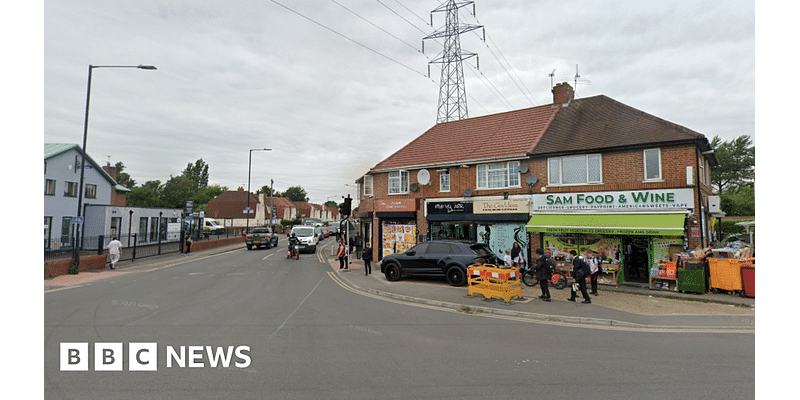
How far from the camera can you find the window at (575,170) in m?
15.0

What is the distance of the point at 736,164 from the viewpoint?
149 feet

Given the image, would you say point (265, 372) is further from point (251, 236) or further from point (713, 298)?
point (251, 236)

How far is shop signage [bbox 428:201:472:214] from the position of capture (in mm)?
18109

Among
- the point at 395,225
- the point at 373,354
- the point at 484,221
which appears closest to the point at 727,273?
the point at 484,221

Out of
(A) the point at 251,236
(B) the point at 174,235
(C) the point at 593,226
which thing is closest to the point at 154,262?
(A) the point at 251,236

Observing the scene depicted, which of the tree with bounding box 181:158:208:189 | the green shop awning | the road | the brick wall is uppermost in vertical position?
the tree with bounding box 181:158:208:189

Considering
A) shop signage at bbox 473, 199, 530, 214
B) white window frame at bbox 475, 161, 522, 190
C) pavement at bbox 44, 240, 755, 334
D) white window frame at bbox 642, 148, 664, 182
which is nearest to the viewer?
pavement at bbox 44, 240, 755, 334

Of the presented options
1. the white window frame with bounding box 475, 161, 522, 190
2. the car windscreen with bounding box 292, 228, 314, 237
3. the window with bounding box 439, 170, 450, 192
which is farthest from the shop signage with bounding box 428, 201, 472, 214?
the car windscreen with bounding box 292, 228, 314, 237

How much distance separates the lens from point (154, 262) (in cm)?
2194

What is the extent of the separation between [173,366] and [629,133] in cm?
1618

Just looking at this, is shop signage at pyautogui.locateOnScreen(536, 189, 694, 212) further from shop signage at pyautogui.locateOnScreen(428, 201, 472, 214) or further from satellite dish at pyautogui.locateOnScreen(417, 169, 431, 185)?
satellite dish at pyautogui.locateOnScreen(417, 169, 431, 185)

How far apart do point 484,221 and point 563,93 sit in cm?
820

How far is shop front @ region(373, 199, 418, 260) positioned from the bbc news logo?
13.7m

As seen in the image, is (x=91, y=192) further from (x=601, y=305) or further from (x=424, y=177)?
(x=601, y=305)
